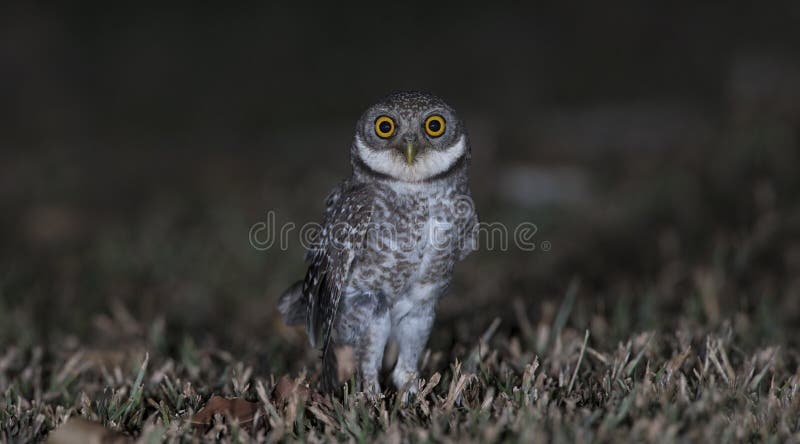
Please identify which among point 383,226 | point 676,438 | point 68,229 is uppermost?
point 383,226

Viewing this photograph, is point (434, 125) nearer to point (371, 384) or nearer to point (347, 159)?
point (371, 384)

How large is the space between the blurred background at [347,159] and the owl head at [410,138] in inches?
38.8

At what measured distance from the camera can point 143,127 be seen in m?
9.73

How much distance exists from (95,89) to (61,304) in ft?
23.4

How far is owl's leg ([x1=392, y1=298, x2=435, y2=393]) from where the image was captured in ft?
9.86

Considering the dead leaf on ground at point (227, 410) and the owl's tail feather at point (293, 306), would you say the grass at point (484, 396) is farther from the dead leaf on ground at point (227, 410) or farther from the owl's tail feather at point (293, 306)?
the owl's tail feather at point (293, 306)

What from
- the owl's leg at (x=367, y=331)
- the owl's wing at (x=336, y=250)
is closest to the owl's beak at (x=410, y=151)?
the owl's wing at (x=336, y=250)

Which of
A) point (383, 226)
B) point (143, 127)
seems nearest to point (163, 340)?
point (383, 226)

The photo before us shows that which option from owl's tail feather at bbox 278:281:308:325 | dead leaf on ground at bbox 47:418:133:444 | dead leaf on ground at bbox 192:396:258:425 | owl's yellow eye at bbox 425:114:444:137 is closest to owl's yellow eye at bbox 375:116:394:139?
owl's yellow eye at bbox 425:114:444:137

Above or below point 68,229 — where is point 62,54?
above

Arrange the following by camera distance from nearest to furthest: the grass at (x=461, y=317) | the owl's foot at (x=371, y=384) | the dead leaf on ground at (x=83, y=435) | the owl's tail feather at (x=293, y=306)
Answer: the dead leaf on ground at (x=83, y=435) → the grass at (x=461, y=317) → the owl's foot at (x=371, y=384) → the owl's tail feather at (x=293, y=306)

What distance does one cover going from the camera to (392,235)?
2828mm

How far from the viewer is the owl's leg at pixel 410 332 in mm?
3006

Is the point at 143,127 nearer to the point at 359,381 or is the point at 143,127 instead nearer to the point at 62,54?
the point at 62,54
